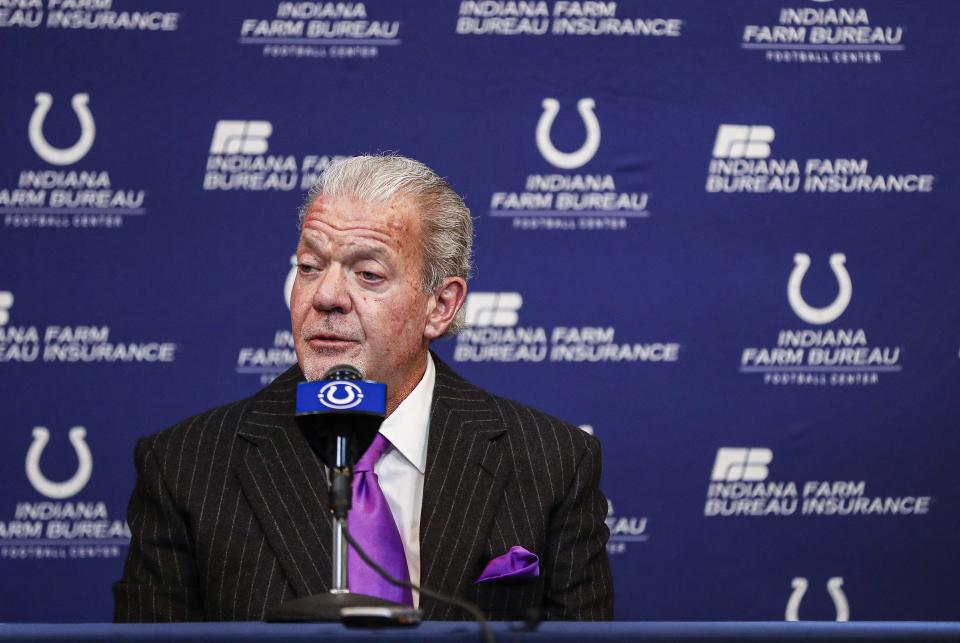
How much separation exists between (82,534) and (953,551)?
250 cm

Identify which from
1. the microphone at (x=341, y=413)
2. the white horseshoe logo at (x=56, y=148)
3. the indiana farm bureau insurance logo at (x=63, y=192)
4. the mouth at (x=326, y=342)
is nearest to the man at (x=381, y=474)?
the mouth at (x=326, y=342)

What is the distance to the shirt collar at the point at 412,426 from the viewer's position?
235 cm

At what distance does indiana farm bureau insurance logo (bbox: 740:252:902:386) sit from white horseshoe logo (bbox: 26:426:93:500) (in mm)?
1898

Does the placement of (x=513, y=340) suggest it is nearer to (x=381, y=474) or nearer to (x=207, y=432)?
(x=381, y=474)

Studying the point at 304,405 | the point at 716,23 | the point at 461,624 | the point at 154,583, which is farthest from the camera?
the point at 716,23

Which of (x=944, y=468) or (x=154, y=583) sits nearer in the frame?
(x=154, y=583)

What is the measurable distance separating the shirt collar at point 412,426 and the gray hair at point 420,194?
0.23 metres

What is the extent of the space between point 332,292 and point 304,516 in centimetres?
41


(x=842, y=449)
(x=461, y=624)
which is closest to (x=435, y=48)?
(x=842, y=449)

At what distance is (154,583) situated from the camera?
2.20 meters

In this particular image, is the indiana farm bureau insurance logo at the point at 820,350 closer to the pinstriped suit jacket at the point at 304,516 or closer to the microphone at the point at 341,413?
the pinstriped suit jacket at the point at 304,516

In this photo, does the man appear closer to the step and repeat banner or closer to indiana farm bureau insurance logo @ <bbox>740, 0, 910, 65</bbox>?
the step and repeat banner

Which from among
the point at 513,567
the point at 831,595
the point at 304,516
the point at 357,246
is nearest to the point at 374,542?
the point at 304,516

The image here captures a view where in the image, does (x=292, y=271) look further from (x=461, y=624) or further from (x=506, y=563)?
(x=461, y=624)
